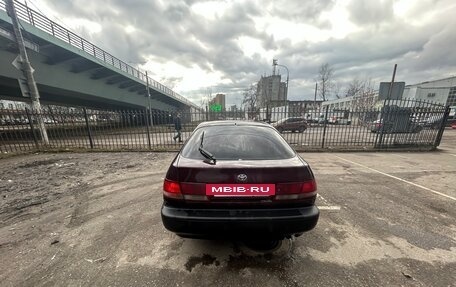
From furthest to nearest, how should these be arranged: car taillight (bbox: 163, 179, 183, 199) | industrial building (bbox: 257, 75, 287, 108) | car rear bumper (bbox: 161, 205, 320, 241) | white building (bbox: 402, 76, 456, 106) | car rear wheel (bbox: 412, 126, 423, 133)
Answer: industrial building (bbox: 257, 75, 287, 108)
white building (bbox: 402, 76, 456, 106)
car rear wheel (bbox: 412, 126, 423, 133)
car taillight (bbox: 163, 179, 183, 199)
car rear bumper (bbox: 161, 205, 320, 241)

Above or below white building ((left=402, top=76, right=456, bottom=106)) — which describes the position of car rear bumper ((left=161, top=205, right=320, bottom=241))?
below

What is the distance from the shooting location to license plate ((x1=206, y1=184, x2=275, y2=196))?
6.70 ft

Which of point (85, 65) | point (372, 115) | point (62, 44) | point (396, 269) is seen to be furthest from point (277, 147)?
point (85, 65)

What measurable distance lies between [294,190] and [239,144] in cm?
84

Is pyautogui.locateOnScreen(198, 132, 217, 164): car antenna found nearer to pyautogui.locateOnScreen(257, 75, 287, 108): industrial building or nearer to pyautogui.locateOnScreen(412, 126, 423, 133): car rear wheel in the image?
pyautogui.locateOnScreen(412, 126, 423, 133): car rear wheel

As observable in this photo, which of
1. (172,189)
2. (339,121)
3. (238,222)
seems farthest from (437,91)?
(172,189)

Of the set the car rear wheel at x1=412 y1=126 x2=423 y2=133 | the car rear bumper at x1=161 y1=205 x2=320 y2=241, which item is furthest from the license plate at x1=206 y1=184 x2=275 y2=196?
the car rear wheel at x1=412 y1=126 x2=423 y2=133

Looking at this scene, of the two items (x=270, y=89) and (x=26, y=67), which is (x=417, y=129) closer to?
(x=26, y=67)

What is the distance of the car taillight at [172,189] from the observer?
2.11 meters

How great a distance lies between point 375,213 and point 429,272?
142 cm

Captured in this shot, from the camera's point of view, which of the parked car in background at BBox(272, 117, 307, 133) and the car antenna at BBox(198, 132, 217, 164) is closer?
the car antenna at BBox(198, 132, 217, 164)

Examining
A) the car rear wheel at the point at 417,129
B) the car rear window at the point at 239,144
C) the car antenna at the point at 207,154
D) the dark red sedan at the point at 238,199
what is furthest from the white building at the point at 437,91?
the car antenna at the point at 207,154

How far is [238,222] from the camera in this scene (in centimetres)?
199

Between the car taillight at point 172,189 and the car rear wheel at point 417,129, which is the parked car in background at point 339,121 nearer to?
the car rear wheel at point 417,129
